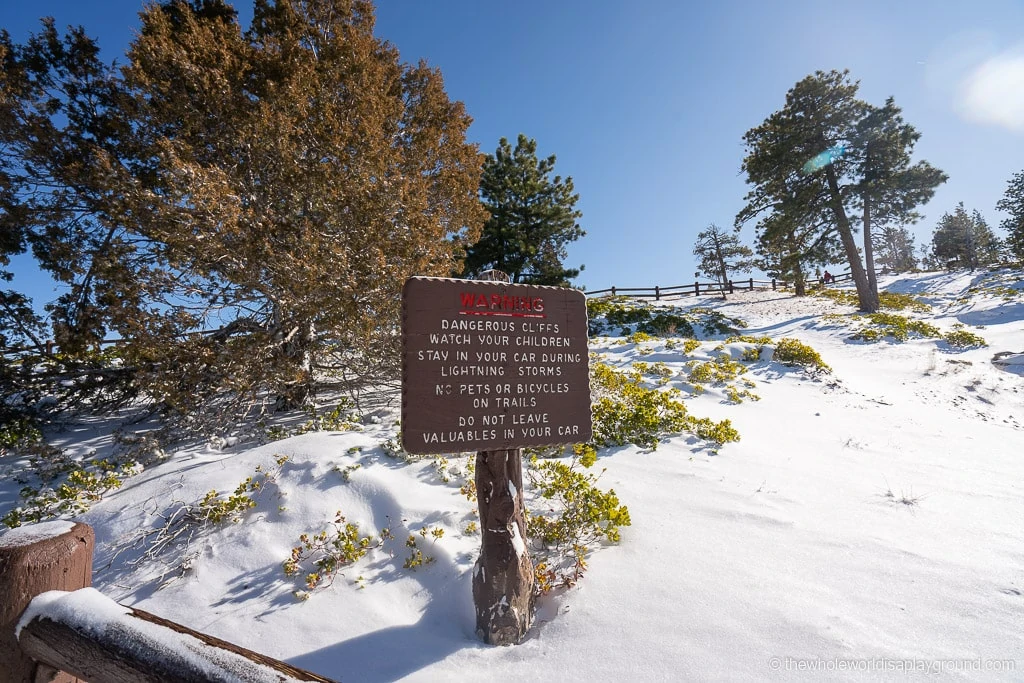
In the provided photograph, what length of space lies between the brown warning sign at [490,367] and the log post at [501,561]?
1.04ft

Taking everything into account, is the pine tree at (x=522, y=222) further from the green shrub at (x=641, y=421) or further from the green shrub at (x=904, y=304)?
the green shrub at (x=904, y=304)

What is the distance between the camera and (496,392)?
9.43 feet

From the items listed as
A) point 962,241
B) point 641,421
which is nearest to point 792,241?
point 641,421

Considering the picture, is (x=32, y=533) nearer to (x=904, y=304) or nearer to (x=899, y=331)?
(x=899, y=331)

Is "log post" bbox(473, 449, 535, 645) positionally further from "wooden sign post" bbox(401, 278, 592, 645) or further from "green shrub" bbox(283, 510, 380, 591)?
"green shrub" bbox(283, 510, 380, 591)

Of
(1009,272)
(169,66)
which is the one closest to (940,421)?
(169,66)

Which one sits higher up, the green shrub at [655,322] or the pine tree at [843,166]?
the pine tree at [843,166]

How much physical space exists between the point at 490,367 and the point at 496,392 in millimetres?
168

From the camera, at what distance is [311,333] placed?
7.02m

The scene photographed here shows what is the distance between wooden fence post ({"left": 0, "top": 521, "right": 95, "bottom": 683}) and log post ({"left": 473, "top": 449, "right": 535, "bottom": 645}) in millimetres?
1925

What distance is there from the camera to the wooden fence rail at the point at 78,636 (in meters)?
1.42

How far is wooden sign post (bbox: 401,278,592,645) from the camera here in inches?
106

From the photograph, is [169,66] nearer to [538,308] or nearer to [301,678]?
[538,308]

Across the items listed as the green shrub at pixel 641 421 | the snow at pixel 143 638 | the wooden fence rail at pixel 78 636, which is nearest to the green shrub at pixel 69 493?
the wooden fence rail at pixel 78 636
